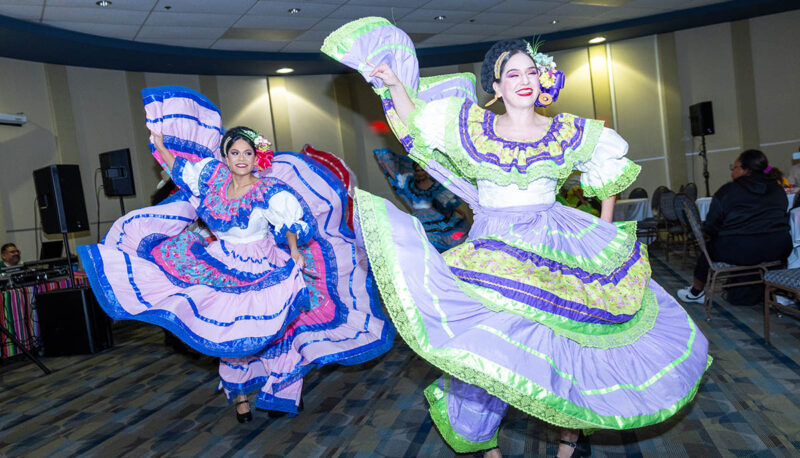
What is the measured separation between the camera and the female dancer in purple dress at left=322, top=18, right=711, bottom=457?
166 cm

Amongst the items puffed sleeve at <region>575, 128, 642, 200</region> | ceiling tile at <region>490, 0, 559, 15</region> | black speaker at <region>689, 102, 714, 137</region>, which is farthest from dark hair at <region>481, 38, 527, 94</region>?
black speaker at <region>689, 102, 714, 137</region>

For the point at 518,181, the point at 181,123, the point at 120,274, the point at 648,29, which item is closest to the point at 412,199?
the point at 181,123

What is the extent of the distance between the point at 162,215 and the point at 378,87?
60.4 inches

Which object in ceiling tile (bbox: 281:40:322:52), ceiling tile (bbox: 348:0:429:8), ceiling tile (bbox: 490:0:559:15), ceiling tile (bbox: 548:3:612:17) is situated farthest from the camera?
ceiling tile (bbox: 281:40:322:52)

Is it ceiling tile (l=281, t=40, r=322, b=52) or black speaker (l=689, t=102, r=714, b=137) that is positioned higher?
ceiling tile (l=281, t=40, r=322, b=52)

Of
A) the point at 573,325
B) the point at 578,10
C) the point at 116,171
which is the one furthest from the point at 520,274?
the point at 578,10

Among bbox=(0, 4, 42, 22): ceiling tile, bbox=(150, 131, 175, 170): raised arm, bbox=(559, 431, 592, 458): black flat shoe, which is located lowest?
bbox=(559, 431, 592, 458): black flat shoe

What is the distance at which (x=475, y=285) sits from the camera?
1820 mm

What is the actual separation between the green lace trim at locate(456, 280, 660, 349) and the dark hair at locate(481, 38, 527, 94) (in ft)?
2.81

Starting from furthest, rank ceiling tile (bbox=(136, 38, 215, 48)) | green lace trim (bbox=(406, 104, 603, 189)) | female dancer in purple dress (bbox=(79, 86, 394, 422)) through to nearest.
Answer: ceiling tile (bbox=(136, 38, 215, 48)) < female dancer in purple dress (bbox=(79, 86, 394, 422)) < green lace trim (bbox=(406, 104, 603, 189))

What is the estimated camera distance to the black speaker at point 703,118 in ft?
31.5

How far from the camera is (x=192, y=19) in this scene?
7020 millimetres

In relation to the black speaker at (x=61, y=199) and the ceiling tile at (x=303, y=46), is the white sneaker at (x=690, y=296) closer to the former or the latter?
the black speaker at (x=61, y=199)

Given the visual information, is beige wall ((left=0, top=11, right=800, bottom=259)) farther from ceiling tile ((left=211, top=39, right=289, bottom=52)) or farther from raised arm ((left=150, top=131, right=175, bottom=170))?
raised arm ((left=150, top=131, right=175, bottom=170))
